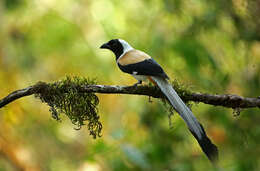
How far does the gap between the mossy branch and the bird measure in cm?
11

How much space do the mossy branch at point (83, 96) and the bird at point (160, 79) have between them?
0.35ft

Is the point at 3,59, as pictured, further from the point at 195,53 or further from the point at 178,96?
the point at 178,96

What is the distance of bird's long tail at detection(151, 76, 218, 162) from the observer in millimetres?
2916

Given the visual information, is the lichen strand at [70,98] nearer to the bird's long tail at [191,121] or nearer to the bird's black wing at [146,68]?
the bird's black wing at [146,68]

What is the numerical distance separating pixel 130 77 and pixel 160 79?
13.6ft

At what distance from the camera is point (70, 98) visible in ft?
10.8

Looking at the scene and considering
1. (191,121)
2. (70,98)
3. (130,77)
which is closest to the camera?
(191,121)

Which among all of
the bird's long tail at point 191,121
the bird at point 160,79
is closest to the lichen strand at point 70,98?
the bird at point 160,79

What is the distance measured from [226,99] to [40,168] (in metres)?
4.77

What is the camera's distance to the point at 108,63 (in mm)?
8484

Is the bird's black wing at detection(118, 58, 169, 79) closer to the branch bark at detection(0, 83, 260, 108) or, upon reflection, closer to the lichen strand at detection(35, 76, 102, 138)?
the branch bark at detection(0, 83, 260, 108)

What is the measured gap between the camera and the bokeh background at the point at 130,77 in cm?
486

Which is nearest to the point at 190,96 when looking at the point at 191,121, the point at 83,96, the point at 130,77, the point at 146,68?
the point at 191,121

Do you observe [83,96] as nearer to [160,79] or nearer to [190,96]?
[160,79]
